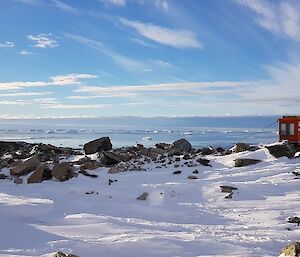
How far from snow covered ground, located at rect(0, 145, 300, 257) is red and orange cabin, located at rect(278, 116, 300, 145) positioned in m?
3.12

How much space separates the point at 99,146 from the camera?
23.0 metres

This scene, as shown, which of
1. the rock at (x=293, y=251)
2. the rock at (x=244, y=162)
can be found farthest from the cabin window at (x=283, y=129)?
the rock at (x=293, y=251)

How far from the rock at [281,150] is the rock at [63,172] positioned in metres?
8.15

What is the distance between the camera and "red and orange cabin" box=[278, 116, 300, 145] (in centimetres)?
2041

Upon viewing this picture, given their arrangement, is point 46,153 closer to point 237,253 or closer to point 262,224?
point 262,224

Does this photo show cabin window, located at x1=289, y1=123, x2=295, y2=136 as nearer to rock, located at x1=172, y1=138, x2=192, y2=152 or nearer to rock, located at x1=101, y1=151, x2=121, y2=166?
rock, located at x1=172, y1=138, x2=192, y2=152

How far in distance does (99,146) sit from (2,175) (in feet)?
23.6

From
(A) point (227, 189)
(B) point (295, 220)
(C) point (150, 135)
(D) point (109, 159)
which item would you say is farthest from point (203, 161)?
(C) point (150, 135)

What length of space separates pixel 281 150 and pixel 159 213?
846cm

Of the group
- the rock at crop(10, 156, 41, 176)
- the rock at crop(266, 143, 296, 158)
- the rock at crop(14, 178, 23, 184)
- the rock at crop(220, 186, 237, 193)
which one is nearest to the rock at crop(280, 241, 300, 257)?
the rock at crop(220, 186, 237, 193)

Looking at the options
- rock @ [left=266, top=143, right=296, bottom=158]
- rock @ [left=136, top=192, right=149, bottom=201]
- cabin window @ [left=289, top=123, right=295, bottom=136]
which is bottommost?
rock @ [left=136, top=192, right=149, bottom=201]

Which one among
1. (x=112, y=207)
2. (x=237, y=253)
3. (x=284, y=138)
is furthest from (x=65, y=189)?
(x=284, y=138)

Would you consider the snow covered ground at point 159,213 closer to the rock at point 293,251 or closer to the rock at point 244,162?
the rock at point 244,162

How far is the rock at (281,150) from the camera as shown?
17.7 meters
